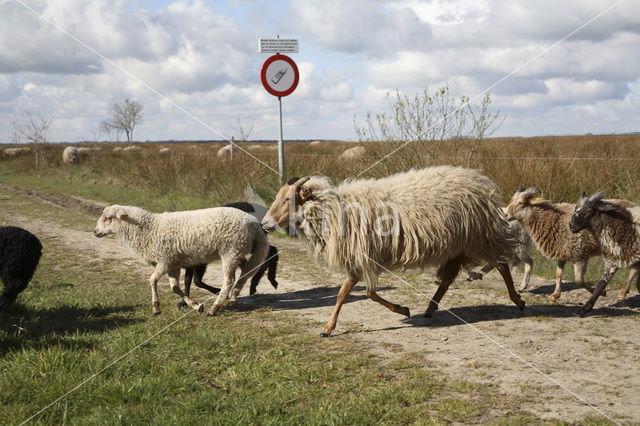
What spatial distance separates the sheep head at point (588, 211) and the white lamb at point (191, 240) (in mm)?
3770

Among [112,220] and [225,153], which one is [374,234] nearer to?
[112,220]

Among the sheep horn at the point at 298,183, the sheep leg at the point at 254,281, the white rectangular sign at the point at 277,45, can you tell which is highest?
the white rectangular sign at the point at 277,45

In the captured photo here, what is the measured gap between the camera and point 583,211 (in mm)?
5680

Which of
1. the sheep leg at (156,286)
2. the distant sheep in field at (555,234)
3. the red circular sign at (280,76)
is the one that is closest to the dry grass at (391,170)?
the red circular sign at (280,76)

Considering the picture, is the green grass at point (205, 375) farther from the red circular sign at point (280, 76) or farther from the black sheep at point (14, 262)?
the red circular sign at point (280, 76)

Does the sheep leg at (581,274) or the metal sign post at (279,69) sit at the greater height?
the metal sign post at (279,69)

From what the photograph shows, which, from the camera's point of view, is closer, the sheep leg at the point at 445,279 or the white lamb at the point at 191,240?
the sheep leg at the point at 445,279

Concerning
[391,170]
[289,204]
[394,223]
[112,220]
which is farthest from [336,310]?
[391,170]

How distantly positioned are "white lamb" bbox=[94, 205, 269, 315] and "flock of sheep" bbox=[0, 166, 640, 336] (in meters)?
0.01

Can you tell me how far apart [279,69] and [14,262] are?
263 inches

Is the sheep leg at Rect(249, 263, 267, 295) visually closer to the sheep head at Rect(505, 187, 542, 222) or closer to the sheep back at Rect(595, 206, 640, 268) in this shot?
the sheep head at Rect(505, 187, 542, 222)

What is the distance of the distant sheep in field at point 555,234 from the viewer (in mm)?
6199

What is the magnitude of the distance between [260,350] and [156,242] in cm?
226

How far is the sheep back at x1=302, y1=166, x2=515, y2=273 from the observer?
5164mm
